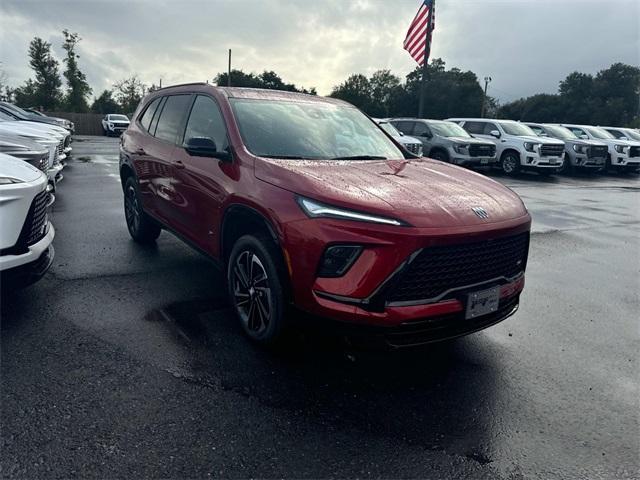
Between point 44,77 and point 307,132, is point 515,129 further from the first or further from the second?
point 44,77

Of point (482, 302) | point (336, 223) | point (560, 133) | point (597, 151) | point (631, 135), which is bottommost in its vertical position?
point (482, 302)

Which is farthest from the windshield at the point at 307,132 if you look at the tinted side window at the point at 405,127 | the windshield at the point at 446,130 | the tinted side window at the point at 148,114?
the tinted side window at the point at 405,127

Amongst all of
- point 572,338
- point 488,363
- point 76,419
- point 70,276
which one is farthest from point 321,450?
point 70,276

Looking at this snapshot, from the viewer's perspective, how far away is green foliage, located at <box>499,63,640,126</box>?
196 feet

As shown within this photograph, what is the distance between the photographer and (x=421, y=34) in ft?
63.9

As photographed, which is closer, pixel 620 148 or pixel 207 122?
pixel 207 122

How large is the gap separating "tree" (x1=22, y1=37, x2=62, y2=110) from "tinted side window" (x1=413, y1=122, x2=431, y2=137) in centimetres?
4333

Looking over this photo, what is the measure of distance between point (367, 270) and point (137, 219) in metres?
4.07

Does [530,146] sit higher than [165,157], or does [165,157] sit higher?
[530,146]

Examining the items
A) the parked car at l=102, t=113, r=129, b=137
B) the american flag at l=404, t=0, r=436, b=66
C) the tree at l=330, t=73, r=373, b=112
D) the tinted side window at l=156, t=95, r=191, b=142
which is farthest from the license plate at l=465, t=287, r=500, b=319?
the tree at l=330, t=73, r=373, b=112

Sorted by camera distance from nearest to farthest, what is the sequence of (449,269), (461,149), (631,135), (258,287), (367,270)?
(367,270), (449,269), (258,287), (461,149), (631,135)

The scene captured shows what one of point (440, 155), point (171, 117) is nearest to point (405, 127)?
point (440, 155)

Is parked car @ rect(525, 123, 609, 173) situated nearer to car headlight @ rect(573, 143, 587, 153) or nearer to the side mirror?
car headlight @ rect(573, 143, 587, 153)

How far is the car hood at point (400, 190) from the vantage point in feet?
9.27
